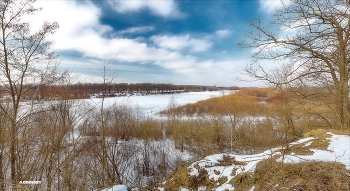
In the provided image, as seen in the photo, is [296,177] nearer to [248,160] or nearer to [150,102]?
[248,160]

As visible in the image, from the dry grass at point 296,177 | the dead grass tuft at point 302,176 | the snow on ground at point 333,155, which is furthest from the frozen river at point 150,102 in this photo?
the snow on ground at point 333,155

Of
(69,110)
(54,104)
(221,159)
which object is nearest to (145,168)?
(69,110)

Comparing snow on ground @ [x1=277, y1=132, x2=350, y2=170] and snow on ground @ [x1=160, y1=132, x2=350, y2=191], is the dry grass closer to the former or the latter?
snow on ground @ [x1=160, y1=132, x2=350, y2=191]

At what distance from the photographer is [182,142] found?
50.4ft

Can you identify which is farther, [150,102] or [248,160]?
[150,102]

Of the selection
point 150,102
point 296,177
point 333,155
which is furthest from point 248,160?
point 150,102

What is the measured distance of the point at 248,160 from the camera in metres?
4.03

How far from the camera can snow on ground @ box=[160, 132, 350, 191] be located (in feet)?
10.6

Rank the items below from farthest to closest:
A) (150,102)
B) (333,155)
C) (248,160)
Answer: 1. (150,102)
2. (248,160)
3. (333,155)

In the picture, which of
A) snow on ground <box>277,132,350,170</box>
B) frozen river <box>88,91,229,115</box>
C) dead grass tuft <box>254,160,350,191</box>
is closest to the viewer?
dead grass tuft <box>254,160,350,191</box>

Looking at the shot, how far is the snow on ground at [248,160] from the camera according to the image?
324 cm

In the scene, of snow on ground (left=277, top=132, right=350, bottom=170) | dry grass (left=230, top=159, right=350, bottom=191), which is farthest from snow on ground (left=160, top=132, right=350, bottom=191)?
dry grass (left=230, top=159, right=350, bottom=191)

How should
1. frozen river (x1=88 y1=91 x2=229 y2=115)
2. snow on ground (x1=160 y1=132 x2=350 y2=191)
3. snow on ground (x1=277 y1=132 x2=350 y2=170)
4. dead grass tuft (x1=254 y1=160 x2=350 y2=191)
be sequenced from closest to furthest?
dead grass tuft (x1=254 y1=160 x2=350 y2=191), snow on ground (x1=277 y1=132 x2=350 y2=170), snow on ground (x1=160 y1=132 x2=350 y2=191), frozen river (x1=88 y1=91 x2=229 y2=115)

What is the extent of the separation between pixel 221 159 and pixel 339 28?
5.55m
